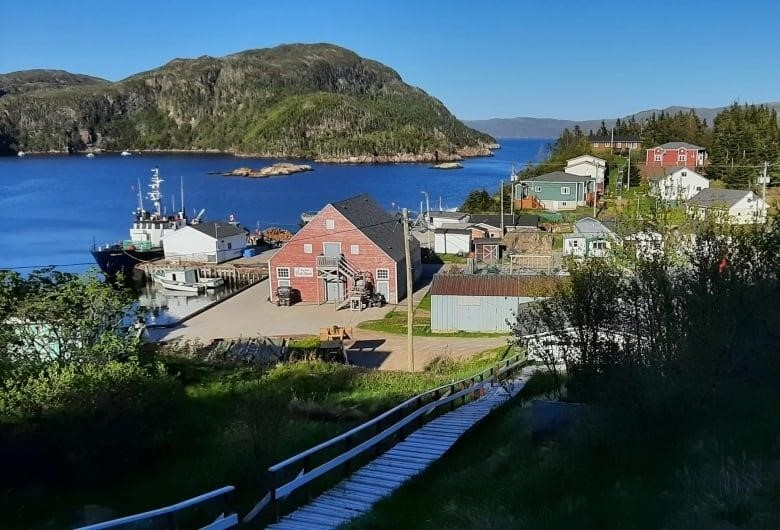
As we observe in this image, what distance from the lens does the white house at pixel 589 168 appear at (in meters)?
65.8

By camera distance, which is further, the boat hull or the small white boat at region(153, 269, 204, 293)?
the boat hull

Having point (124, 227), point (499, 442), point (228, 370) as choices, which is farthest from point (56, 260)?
point (499, 442)

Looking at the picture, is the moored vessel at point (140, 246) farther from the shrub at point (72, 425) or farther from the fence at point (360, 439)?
the shrub at point (72, 425)

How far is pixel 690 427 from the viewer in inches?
302

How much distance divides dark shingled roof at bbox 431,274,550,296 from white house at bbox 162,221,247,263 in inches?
956

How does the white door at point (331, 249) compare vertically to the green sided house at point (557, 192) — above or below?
below

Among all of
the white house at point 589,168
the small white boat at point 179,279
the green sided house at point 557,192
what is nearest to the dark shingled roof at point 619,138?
the white house at point 589,168

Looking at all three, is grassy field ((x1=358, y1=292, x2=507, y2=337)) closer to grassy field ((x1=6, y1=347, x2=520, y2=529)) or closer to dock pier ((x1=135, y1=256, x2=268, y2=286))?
grassy field ((x1=6, y1=347, x2=520, y2=529))

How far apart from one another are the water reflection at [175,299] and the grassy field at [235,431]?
18063mm

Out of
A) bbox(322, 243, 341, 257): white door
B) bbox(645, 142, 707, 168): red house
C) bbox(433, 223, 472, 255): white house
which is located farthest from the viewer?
bbox(645, 142, 707, 168): red house

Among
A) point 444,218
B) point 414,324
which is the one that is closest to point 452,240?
point 444,218

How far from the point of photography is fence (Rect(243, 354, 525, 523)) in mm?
7398

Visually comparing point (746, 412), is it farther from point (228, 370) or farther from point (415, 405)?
→ point (228, 370)

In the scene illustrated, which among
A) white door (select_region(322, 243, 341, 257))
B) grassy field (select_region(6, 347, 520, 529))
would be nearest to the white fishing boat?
white door (select_region(322, 243, 341, 257))
